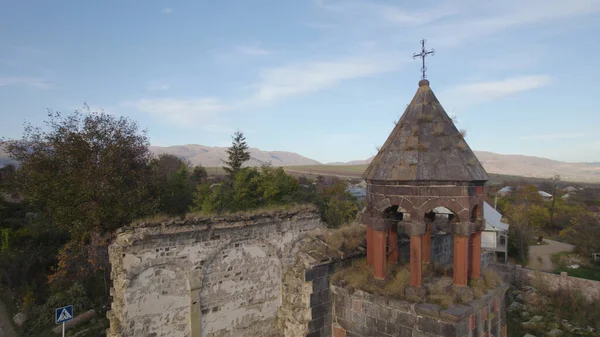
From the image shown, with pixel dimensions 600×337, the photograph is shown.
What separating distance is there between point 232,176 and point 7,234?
63.6 ft

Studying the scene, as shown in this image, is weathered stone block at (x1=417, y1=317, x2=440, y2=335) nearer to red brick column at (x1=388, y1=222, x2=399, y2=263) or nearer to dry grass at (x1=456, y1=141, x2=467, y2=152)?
red brick column at (x1=388, y1=222, x2=399, y2=263)

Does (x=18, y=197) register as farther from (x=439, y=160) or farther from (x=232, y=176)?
(x=439, y=160)

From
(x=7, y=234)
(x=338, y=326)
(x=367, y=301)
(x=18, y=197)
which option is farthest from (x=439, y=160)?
(x=18, y=197)

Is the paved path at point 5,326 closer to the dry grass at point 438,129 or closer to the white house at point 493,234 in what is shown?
the dry grass at point 438,129

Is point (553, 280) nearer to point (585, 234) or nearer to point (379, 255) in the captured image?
point (585, 234)

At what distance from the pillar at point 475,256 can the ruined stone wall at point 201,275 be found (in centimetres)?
630

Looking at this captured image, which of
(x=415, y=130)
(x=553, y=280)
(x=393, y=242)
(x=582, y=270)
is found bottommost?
(x=582, y=270)

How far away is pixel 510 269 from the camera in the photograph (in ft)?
62.0

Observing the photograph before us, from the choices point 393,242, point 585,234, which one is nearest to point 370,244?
point 393,242

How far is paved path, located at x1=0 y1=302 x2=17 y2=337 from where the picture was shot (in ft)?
38.4

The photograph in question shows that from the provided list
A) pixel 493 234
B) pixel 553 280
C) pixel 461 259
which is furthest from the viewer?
pixel 493 234

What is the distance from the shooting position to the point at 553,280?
17.1 m

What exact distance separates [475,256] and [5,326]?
1577 centimetres

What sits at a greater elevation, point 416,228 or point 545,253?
point 416,228
